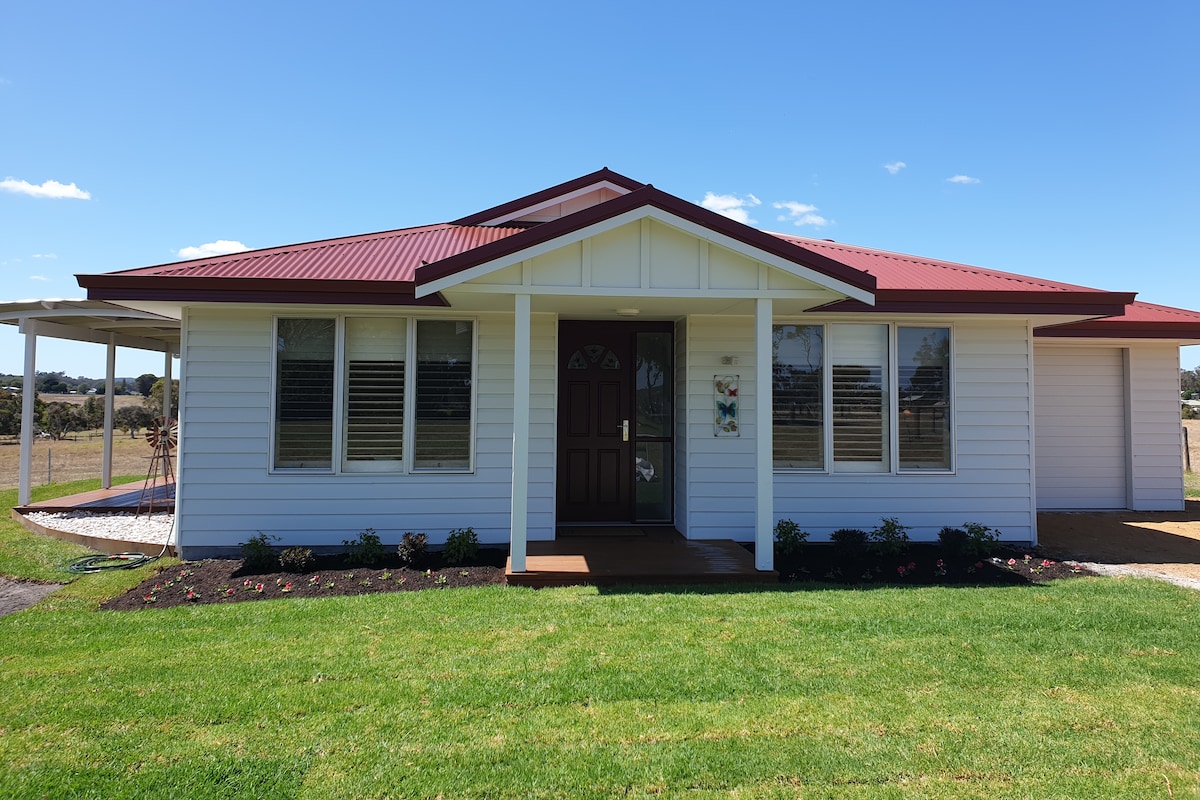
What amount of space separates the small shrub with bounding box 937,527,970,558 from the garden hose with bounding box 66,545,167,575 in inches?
336

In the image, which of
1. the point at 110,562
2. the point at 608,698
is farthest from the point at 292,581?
the point at 608,698

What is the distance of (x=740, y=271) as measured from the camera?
21.1 feet

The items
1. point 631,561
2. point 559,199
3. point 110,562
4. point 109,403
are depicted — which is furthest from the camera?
point 109,403

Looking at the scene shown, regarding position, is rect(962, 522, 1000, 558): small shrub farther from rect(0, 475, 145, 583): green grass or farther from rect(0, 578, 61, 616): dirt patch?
rect(0, 475, 145, 583): green grass

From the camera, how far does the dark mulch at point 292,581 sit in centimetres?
605

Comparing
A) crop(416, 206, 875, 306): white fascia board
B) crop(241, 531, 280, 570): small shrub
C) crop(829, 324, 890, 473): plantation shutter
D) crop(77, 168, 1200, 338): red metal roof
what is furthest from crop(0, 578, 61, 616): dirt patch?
crop(829, 324, 890, 473): plantation shutter

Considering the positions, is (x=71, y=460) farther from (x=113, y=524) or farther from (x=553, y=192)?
(x=553, y=192)

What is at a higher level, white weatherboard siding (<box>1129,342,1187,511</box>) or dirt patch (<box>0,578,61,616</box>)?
white weatherboard siding (<box>1129,342,1187,511</box>)

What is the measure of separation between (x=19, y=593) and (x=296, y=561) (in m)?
2.36

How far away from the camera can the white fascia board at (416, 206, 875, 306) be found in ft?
20.0

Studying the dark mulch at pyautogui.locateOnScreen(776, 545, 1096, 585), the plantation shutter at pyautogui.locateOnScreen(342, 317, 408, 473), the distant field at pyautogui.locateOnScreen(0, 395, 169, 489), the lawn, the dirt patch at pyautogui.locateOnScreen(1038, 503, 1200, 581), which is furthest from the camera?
the distant field at pyautogui.locateOnScreen(0, 395, 169, 489)

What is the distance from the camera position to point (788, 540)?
732 centimetres

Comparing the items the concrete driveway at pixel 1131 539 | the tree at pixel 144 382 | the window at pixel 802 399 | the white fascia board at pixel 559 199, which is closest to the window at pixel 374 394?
the white fascia board at pixel 559 199

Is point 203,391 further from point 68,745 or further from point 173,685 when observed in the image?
point 68,745
